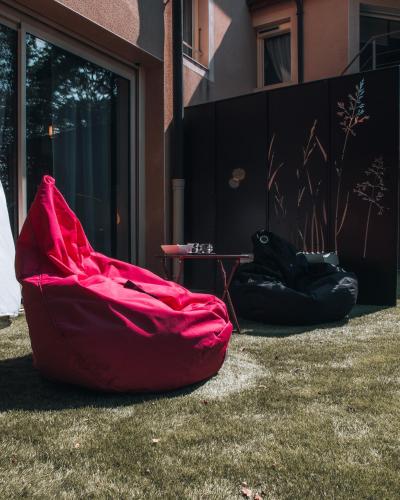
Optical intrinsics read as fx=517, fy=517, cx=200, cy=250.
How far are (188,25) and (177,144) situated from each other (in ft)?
7.52

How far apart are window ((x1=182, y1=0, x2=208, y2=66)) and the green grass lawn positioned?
18.5 feet

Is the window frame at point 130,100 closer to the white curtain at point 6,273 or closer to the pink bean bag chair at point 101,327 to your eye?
the white curtain at point 6,273

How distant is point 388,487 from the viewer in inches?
62.7

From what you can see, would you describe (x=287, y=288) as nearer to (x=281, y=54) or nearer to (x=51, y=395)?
(x=51, y=395)

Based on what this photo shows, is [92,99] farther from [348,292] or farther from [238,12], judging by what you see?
[238,12]

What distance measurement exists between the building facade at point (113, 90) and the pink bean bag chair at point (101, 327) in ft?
6.72

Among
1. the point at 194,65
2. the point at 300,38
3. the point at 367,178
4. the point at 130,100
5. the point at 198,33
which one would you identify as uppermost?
the point at 300,38

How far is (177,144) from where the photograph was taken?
627 cm

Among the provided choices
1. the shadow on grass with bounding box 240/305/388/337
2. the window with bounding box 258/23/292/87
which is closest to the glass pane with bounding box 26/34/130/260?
the shadow on grass with bounding box 240/305/388/337

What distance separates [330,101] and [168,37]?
214 cm

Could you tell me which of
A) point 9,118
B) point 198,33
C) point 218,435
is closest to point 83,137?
point 9,118

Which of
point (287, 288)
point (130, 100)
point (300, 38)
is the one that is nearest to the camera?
point (287, 288)

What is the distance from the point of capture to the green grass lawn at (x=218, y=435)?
1616 millimetres

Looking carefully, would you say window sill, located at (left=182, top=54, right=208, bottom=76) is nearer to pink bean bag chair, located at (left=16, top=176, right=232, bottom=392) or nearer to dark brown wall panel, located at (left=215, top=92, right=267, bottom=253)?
dark brown wall panel, located at (left=215, top=92, right=267, bottom=253)
